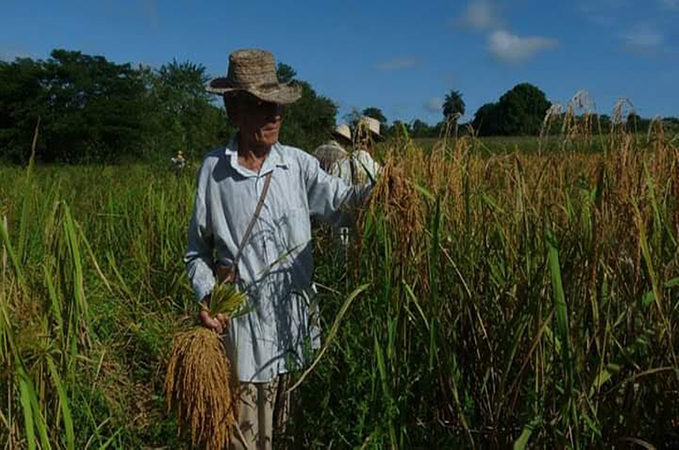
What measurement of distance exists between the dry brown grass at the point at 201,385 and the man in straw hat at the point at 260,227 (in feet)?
0.73

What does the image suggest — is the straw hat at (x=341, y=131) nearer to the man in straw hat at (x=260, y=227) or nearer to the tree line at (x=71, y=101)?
the man in straw hat at (x=260, y=227)

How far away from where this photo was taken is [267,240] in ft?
6.81

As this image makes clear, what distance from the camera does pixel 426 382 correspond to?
1802 mm

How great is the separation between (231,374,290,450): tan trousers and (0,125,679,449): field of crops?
142 millimetres

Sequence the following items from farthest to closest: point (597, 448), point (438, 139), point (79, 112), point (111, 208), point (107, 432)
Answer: point (79, 112) → point (111, 208) → point (107, 432) → point (438, 139) → point (597, 448)

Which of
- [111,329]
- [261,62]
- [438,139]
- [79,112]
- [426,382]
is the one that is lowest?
[111,329]

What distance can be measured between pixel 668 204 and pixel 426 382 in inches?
30.1

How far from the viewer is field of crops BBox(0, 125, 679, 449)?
148cm

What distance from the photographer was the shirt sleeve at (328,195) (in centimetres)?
207

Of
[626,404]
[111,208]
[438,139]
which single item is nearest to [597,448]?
[626,404]

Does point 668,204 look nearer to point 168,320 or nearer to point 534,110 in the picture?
point 534,110

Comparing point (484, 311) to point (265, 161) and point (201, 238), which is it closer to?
point (265, 161)

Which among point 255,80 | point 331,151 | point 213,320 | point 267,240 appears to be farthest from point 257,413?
point 331,151

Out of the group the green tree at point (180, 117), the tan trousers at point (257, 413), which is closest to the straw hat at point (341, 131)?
the tan trousers at point (257, 413)
